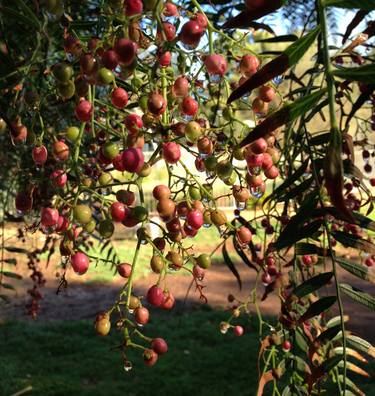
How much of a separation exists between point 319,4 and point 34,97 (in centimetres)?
36

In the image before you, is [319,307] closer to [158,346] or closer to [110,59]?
[158,346]

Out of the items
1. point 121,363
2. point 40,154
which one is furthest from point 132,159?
point 121,363

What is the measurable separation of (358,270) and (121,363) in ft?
11.0

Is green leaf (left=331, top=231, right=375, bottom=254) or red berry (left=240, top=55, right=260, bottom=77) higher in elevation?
red berry (left=240, top=55, right=260, bottom=77)

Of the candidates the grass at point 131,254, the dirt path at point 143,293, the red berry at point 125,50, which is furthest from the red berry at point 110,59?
the grass at point 131,254

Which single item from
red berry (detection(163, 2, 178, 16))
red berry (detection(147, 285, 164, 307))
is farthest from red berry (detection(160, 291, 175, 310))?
red berry (detection(163, 2, 178, 16))

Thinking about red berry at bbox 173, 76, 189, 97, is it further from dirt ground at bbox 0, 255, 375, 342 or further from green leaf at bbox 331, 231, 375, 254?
dirt ground at bbox 0, 255, 375, 342

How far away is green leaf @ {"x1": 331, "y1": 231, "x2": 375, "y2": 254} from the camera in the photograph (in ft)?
2.29

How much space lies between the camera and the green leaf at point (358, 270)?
73 cm

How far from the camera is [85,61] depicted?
0.54 metres

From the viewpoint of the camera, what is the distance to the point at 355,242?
0.73 m

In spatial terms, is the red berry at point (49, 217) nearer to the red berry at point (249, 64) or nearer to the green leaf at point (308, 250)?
the red berry at point (249, 64)

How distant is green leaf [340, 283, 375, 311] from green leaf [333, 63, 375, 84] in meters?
0.38

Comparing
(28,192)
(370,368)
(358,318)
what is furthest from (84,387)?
(28,192)
